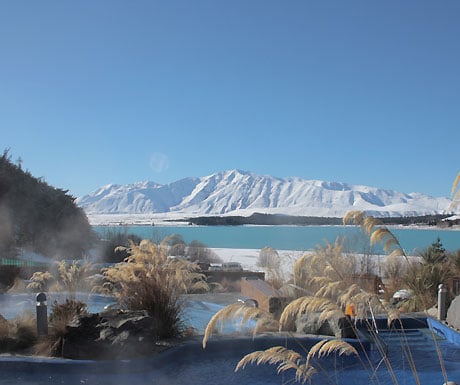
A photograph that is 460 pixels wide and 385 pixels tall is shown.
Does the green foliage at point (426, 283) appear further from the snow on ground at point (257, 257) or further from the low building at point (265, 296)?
the low building at point (265, 296)

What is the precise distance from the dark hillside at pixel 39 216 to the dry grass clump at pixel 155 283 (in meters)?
11.9

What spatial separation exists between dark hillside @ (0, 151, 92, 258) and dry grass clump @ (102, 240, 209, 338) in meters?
11.9

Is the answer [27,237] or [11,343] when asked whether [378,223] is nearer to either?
[11,343]

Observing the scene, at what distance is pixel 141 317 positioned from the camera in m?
5.06

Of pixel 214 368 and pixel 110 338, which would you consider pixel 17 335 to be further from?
pixel 214 368

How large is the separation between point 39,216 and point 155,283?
13.7 metres

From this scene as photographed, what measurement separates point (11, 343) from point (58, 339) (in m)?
0.65

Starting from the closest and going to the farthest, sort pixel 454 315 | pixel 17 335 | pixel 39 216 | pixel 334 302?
pixel 334 302
pixel 17 335
pixel 454 315
pixel 39 216

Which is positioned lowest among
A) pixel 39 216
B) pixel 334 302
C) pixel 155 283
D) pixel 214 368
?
pixel 214 368

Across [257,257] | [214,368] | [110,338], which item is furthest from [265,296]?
[257,257]

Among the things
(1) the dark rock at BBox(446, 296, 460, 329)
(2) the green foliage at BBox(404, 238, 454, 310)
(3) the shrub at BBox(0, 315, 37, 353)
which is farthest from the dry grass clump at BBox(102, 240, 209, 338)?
(2) the green foliage at BBox(404, 238, 454, 310)

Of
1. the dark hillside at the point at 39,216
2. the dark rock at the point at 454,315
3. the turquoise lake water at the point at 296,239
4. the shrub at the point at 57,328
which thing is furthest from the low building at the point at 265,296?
the dark hillside at the point at 39,216

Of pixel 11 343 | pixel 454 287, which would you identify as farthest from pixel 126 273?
pixel 454 287

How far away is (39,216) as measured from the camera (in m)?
17.6
